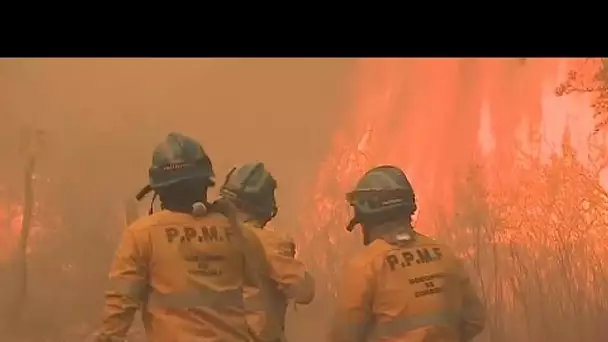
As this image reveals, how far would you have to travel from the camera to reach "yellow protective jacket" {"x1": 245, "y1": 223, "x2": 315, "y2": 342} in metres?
2.63

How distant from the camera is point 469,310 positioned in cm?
275

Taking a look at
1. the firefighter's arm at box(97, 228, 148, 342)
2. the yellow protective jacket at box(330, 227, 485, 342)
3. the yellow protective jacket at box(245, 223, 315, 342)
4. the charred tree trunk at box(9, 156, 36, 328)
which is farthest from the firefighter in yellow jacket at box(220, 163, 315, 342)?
the charred tree trunk at box(9, 156, 36, 328)

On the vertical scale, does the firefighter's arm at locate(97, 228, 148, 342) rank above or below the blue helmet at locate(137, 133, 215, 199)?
below

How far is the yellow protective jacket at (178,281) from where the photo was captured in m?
2.52

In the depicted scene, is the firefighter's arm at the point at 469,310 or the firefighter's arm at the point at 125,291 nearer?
the firefighter's arm at the point at 125,291

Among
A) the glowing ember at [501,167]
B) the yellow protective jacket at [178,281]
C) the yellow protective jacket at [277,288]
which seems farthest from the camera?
the glowing ember at [501,167]

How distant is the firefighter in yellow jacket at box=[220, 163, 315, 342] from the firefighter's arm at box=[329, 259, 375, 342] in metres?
0.09

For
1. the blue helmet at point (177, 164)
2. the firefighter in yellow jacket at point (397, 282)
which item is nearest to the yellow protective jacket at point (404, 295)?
the firefighter in yellow jacket at point (397, 282)

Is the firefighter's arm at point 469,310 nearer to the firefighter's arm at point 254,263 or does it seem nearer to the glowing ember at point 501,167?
the glowing ember at point 501,167

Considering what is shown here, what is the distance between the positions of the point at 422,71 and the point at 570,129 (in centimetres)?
47

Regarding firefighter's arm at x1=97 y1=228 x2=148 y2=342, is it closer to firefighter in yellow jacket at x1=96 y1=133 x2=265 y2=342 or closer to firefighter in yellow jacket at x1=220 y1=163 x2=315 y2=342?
firefighter in yellow jacket at x1=96 y1=133 x2=265 y2=342

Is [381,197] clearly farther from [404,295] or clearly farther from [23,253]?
[23,253]

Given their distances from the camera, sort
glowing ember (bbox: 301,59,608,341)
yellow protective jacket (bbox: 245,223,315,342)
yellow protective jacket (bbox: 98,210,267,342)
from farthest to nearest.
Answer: glowing ember (bbox: 301,59,608,341)
yellow protective jacket (bbox: 245,223,315,342)
yellow protective jacket (bbox: 98,210,267,342)

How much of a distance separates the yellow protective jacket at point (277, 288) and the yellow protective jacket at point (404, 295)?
4.4 inches
